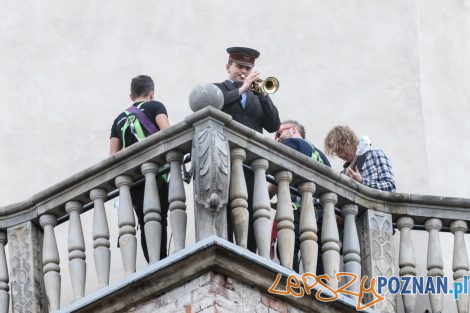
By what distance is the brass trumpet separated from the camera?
17719 mm

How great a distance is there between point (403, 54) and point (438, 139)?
0.79m

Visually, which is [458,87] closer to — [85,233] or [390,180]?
[390,180]

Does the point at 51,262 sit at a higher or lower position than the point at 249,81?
lower

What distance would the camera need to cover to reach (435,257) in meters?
17.3

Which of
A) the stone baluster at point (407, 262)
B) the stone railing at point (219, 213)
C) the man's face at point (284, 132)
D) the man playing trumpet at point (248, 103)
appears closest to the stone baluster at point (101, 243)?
the stone railing at point (219, 213)

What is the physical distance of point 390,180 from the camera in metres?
17.8

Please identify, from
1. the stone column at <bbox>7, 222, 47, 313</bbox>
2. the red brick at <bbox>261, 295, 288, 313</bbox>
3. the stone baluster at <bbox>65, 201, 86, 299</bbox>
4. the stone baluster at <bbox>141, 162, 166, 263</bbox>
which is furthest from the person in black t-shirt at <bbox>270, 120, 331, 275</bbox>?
the stone column at <bbox>7, 222, 47, 313</bbox>

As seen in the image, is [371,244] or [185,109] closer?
[371,244]

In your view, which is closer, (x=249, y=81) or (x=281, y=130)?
(x=249, y=81)

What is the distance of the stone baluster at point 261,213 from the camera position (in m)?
16.5

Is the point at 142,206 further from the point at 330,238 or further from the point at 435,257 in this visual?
the point at 435,257

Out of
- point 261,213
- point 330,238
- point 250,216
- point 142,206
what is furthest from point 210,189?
point 330,238

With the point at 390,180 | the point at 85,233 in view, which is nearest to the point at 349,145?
the point at 390,180

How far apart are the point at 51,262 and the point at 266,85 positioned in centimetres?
212
